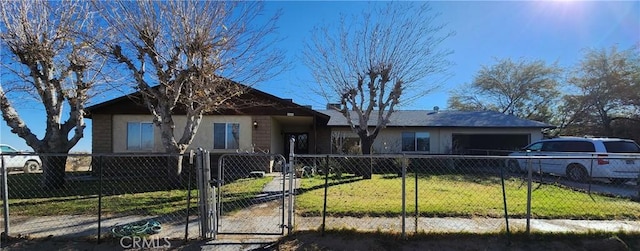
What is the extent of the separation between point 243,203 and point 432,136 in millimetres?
14901

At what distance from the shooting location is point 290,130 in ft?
73.4

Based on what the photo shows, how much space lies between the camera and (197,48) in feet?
30.4

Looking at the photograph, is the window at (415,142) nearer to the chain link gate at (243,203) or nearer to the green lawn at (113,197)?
the chain link gate at (243,203)

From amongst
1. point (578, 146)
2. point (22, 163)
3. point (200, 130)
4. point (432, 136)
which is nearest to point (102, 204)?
point (200, 130)

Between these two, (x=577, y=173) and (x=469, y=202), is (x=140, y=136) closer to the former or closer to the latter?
(x=469, y=202)

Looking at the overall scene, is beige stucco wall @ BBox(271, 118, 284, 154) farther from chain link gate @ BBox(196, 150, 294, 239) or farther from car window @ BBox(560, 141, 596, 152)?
car window @ BBox(560, 141, 596, 152)

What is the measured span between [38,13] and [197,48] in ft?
14.4

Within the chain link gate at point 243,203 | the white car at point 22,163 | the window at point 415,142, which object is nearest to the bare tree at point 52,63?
the chain link gate at point 243,203

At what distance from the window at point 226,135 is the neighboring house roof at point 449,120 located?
630cm

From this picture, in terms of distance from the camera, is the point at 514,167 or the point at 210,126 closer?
the point at 210,126

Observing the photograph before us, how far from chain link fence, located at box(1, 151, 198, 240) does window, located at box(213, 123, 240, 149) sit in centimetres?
183

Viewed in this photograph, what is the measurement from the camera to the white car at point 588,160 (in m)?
11.2

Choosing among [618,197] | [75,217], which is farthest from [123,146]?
[618,197]

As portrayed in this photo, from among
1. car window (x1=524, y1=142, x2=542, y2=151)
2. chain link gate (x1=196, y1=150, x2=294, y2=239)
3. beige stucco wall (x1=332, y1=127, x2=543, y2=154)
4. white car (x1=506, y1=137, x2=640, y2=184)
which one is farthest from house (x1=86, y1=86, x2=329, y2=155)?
white car (x1=506, y1=137, x2=640, y2=184)
